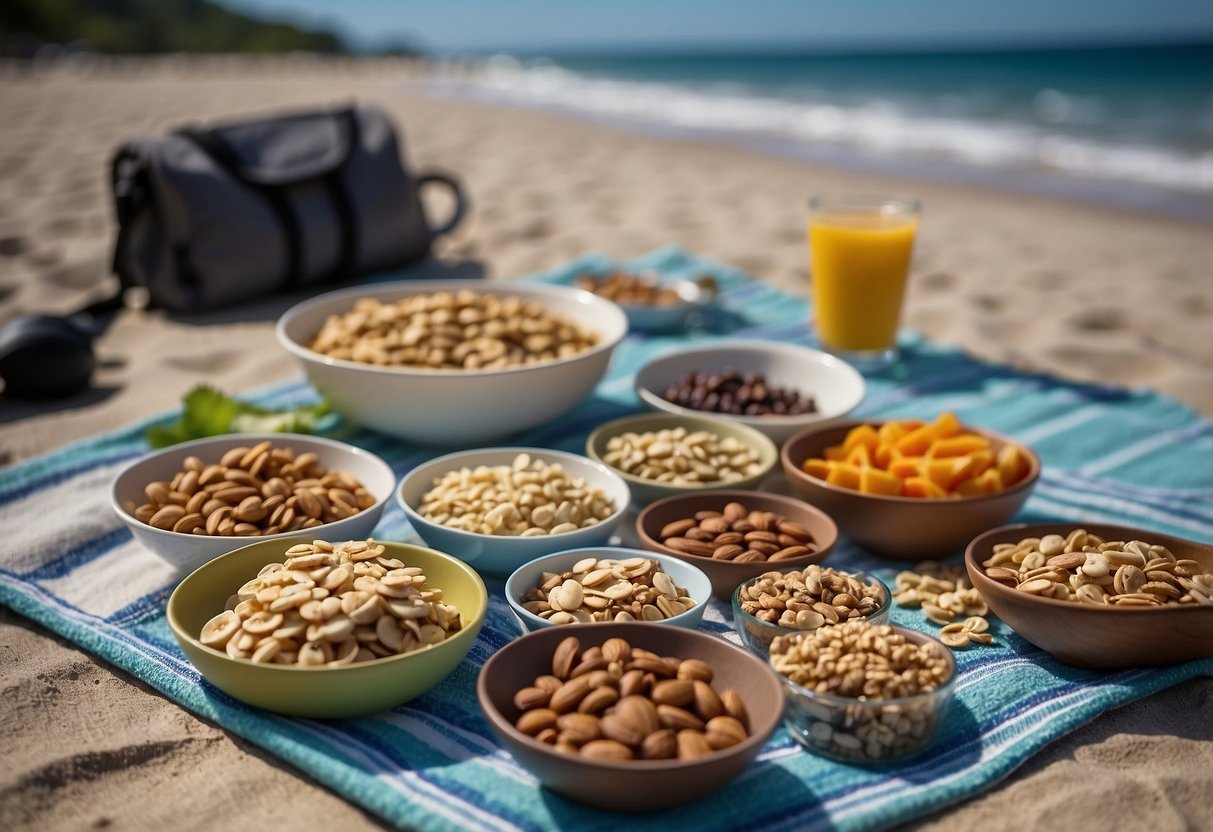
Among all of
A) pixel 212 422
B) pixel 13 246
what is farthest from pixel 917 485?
pixel 13 246

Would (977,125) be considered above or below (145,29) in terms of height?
above

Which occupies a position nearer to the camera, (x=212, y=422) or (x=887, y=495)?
(x=887, y=495)

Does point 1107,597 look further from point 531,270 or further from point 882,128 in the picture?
point 882,128

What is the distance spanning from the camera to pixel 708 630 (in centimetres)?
169

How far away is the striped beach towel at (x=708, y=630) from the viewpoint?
130 cm

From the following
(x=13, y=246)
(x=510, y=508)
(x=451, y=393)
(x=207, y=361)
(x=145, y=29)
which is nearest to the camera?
(x=510, y=508)

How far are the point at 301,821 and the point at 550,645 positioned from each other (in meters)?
0.37

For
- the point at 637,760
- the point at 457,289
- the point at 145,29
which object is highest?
the point at 457,289

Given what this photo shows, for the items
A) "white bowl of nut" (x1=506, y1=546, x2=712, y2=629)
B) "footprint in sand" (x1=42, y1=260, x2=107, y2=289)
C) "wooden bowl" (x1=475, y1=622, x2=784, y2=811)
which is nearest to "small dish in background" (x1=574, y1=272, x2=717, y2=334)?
"white bowl of nut" (x1=506, y1=546, x2=712, y2=629)

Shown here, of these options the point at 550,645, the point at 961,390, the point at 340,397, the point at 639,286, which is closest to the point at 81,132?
the point at 639,286

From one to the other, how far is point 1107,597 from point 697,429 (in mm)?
892

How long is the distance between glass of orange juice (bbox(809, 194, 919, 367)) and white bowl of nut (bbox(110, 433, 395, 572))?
1.46 meters

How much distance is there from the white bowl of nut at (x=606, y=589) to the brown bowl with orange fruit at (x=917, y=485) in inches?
15.1

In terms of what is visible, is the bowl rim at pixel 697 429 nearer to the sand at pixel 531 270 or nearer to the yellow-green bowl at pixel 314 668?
the yellow-green bowl at pixel 314 668
